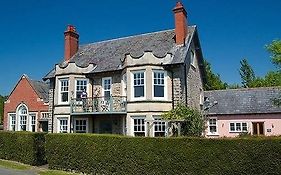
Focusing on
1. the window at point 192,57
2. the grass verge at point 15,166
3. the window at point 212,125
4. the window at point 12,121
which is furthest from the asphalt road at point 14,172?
the window at point 212,125

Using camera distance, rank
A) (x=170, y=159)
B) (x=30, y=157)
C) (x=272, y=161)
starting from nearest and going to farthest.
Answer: (x=272, y=161)
(x=170, y=159)
(x=30, y=157)

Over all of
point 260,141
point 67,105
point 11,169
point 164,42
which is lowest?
point 11,169

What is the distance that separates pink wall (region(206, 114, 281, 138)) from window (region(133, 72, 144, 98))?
1295 cm

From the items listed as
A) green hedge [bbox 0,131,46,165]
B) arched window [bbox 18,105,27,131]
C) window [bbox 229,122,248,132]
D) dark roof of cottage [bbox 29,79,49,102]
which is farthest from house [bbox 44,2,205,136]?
arched window [bbox 18,105,27,131]

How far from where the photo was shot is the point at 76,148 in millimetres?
18734

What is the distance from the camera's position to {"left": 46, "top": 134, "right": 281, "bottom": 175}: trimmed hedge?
13.1 metres

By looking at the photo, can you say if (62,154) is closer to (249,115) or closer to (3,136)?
(3,136)

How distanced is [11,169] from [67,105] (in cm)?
896

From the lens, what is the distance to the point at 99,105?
25906mm

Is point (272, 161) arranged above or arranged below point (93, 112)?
below

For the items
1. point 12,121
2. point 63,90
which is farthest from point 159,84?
point 12,121

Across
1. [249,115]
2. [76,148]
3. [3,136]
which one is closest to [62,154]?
[76,148]

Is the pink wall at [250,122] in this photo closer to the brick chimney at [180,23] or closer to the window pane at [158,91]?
the brick chimney at [180,23]

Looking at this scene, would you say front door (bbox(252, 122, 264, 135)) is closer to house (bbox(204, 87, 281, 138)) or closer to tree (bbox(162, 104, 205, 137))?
house (bbox(204, 87, 281, 138))
